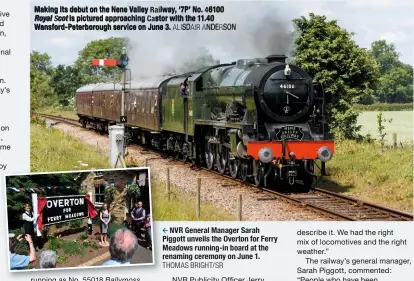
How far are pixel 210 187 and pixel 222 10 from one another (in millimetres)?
4779

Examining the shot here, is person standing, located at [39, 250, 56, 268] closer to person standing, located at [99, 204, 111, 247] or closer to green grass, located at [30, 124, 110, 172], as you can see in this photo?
person standing, located at [99, 204, 111, 247]

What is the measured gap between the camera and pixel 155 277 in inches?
336

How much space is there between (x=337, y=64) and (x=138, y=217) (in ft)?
32.1

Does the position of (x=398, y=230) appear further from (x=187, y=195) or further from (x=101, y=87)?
(x=101, y=87)

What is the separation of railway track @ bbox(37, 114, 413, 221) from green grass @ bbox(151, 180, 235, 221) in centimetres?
168

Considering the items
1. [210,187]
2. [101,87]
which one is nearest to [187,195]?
[210,187]

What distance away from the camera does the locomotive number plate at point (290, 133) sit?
13000 mm

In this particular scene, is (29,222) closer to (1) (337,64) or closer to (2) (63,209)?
(2) (63,209)

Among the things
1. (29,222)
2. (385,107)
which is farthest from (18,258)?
(385,107)

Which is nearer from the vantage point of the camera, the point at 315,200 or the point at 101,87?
the point at 315,200

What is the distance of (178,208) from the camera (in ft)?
33.7

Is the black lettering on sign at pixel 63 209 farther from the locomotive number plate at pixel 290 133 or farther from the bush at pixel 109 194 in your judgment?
the locomotive number plate at pixel 290 133

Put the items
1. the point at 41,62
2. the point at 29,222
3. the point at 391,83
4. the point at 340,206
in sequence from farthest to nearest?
1. the point at 391,83
2. the point at 41,62
3. the point at 340,206
4. the point at 29,222

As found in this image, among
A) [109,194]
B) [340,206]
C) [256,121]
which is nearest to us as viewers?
[109,194]
